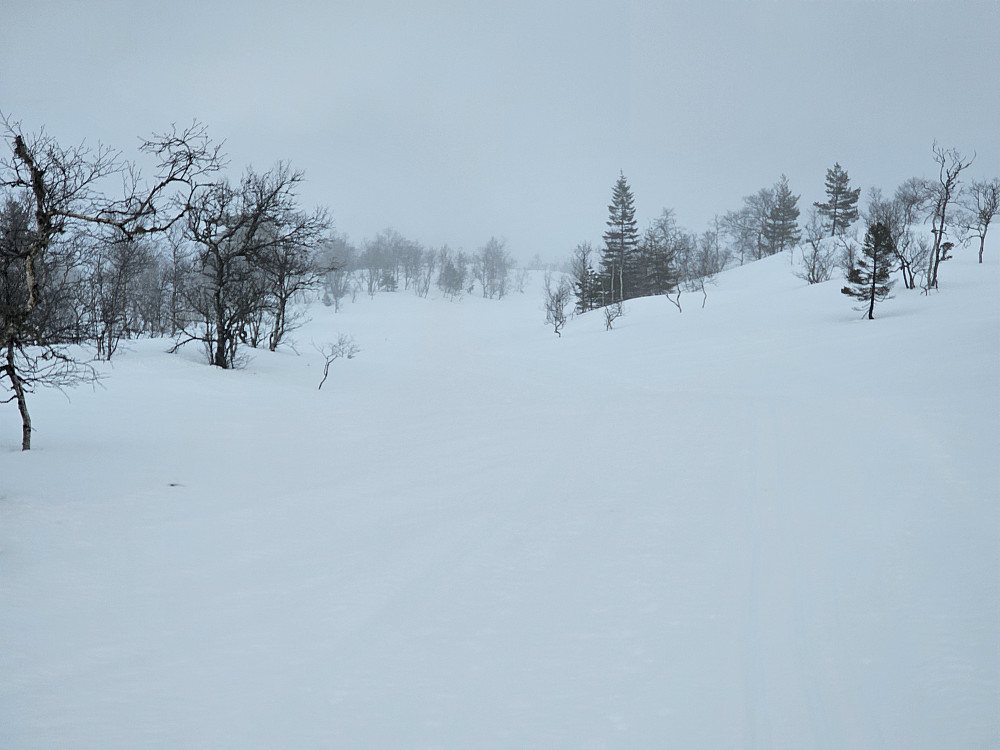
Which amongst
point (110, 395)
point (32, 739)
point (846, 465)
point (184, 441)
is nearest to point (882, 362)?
point (846, 465)

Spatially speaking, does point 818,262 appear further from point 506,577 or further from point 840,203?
point 506,577

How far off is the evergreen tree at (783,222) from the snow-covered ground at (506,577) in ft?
187

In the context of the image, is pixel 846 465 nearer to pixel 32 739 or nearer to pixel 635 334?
pixel 32 739

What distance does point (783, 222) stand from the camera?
61.7m

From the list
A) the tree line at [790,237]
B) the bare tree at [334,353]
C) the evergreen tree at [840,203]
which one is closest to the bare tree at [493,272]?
the tree line at [790,237]

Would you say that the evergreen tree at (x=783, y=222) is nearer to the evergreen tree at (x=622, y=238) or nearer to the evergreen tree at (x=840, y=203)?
the evergreen tree at (x=840, y=203)

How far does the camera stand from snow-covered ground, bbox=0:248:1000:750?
9.75 feet

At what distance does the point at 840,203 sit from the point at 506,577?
66.7m

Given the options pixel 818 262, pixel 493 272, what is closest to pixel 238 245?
pixel 818 262

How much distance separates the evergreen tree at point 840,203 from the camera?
184 ft

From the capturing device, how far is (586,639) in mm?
3729

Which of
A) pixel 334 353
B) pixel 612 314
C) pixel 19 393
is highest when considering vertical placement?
pixel 612 314

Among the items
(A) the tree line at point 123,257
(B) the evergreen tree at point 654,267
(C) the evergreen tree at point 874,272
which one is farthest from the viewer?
(B) the evergreen tree at point 654,267

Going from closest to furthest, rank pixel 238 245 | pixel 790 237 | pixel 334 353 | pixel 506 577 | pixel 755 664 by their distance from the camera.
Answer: pixel 755 664 → pixel 506 577 → pixel 238 245 → pixel 334 353 → pixel 790 237
